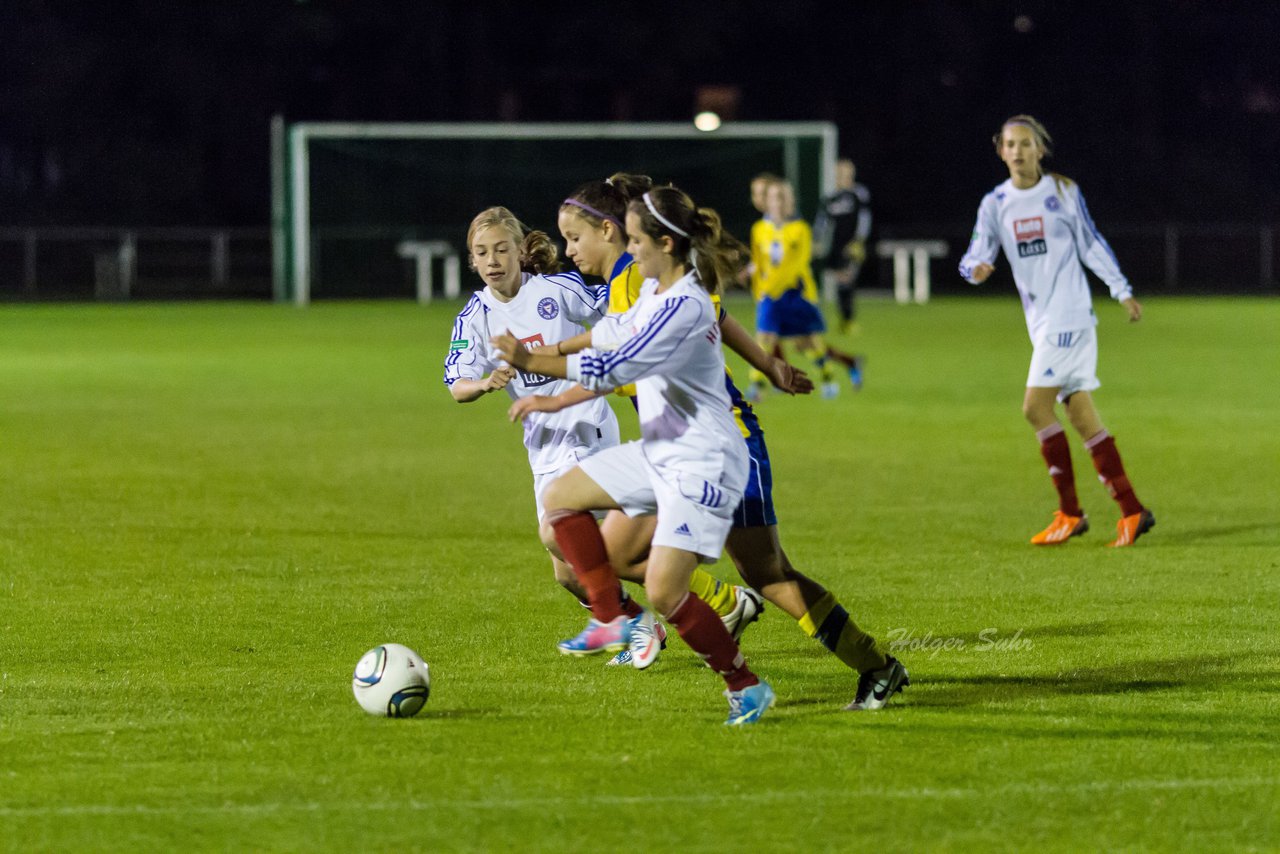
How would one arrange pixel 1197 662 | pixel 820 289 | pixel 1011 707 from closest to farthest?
pixel 1011 707 < pixel 1197 662 < pixel 820 289

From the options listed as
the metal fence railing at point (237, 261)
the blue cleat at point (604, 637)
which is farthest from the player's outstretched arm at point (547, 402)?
the metal fence railing at point (237, 261)

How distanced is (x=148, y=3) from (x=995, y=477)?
1476 inches

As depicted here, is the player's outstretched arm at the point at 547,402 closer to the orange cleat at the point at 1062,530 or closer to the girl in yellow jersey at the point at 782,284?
the orange cleat at the point at 1062,530

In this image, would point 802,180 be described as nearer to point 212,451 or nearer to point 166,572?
point 212,451

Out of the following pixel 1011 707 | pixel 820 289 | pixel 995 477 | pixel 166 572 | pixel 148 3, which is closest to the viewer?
pixel 1011 707

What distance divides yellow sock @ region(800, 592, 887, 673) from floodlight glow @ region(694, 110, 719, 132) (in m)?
30.6

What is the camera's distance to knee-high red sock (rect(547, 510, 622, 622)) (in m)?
6.55

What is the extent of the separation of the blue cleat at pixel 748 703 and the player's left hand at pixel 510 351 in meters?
1.20

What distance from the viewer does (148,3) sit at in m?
46.4

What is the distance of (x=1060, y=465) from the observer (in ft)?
33.8

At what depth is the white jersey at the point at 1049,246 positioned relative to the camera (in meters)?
10.2

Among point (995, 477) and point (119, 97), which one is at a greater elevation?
point (119, 97)

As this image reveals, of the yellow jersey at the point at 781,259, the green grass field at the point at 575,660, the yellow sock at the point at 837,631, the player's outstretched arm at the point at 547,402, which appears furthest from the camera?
the yellow jersey at the point at 781,259

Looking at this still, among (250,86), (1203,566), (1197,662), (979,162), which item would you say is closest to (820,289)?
(979,162)
